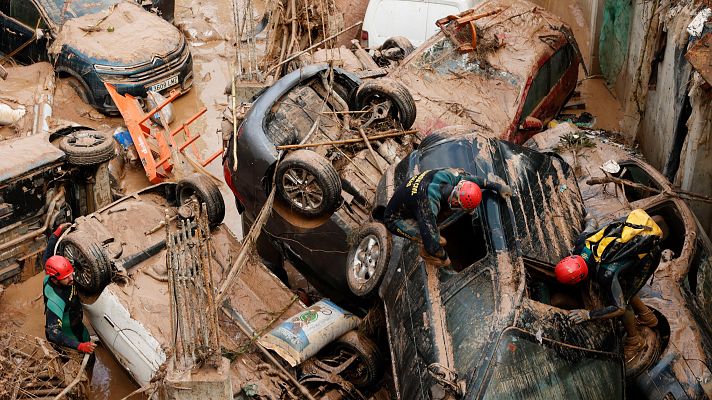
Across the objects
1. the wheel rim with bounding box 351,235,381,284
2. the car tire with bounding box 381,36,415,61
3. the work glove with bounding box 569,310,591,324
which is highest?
the work glove with bounding box 569,310,591,324

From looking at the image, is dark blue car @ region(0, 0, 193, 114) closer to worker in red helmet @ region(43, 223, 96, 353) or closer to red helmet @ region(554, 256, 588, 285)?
worker in red helmet @ region(43, 223, 96, 353)

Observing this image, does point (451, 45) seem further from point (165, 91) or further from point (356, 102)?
point (165, 91)

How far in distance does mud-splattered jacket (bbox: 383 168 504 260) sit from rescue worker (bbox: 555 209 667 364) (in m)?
0.85

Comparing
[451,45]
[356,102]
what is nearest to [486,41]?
[451,45]

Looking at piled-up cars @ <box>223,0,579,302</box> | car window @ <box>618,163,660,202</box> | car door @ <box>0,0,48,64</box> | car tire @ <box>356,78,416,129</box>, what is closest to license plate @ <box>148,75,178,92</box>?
→ car door @ <box>0,0,48,64</box>

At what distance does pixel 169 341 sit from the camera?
7324 millimetres

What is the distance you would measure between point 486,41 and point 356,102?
7.52 ft

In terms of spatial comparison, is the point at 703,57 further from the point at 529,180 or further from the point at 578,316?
the point at 578,316

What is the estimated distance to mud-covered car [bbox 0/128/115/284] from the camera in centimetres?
870

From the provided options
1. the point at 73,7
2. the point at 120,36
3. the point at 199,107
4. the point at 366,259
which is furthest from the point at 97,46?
the point at 366,259

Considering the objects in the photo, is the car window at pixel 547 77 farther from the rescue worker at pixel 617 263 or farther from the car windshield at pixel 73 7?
the car windshield at pixel 73 7

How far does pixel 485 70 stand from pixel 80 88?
5648 mm

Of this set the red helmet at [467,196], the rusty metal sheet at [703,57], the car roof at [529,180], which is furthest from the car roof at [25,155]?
the rusty metal sheet at [703,57]

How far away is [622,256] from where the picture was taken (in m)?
6.40
